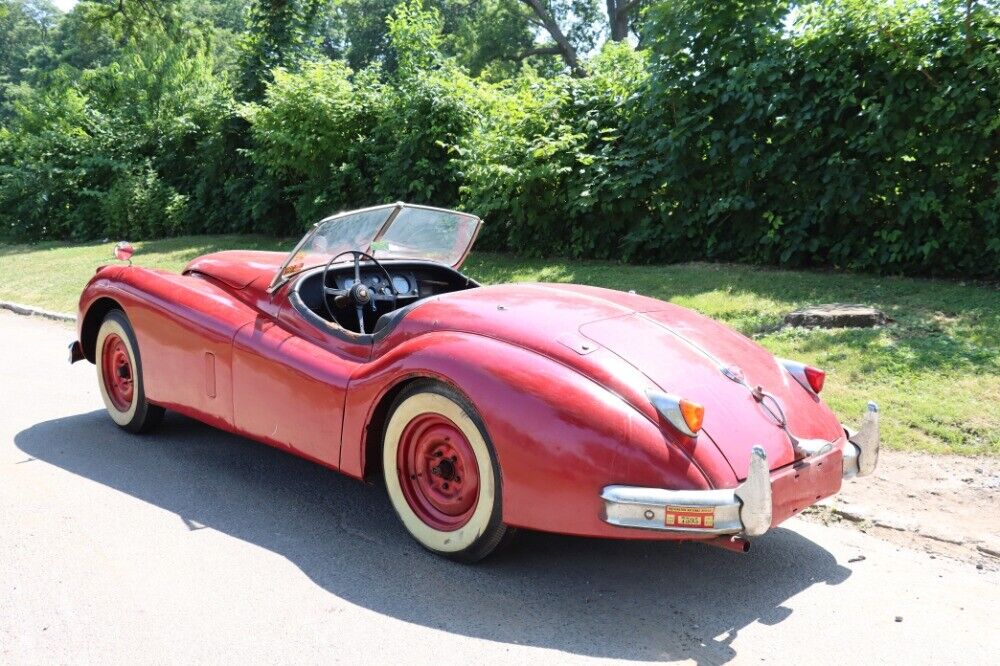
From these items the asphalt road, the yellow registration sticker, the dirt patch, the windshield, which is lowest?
the asphalt road

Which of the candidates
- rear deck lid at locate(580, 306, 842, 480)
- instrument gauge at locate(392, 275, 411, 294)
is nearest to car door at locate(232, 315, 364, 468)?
instrument gauge at locate(392, 275, 411, 294)

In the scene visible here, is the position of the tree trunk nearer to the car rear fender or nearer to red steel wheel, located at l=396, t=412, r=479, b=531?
red steel wheel, located at l=396, t=412, r=479, b=531

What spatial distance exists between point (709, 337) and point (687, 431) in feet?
2.92

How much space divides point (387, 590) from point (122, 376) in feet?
9.17

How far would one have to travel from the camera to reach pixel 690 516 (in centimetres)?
306

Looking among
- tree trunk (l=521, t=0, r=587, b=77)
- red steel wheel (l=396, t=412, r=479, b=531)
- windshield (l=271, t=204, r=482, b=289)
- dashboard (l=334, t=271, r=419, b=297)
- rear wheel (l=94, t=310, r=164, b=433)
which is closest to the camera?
red steel wheel (l=396, t=412, r=479, b=531)

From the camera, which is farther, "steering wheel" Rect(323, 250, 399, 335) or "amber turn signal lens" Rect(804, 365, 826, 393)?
"steering wheel" Rect(323, 250, 399, 335)

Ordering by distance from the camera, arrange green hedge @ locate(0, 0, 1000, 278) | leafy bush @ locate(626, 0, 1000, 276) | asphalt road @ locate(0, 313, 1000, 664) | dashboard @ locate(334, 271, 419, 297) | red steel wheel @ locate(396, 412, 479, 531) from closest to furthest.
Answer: asphalt road @ locate(0, 313, 1000, 664) → red steel wheel @ locate(396, 412, 479, 531) → dashboard @ locate(334, 271, 419, 297) → leafy bush @ locate(626, 0, 1000, 276) → green hedge @ locate(0, 0, 1000, 278)

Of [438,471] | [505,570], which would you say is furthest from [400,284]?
[505,570]

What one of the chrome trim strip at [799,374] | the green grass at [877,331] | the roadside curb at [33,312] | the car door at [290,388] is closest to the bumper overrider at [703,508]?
the chrome trim strip at [799,374]

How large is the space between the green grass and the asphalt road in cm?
152

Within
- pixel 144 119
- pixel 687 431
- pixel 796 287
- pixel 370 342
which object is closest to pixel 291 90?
pixel 144 119

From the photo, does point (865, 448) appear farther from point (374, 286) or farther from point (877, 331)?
point (877, 331)

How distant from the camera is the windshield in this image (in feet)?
15.4
